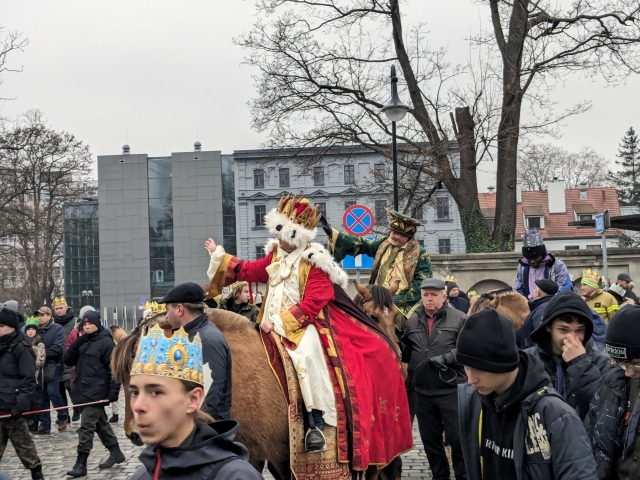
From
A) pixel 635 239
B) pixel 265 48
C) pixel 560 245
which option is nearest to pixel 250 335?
pixel 265 48

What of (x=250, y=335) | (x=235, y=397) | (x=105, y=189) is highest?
(x=105, y=189)

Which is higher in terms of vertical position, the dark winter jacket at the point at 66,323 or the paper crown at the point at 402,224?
the paper crown at the point at 402,224

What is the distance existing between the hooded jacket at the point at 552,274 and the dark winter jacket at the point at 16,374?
21.3 feet

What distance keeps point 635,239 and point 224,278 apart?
172 ft

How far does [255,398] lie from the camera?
19.1 feet

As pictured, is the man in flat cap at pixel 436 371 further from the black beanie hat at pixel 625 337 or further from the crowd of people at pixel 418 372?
the black beanie hat at pixel 625 337

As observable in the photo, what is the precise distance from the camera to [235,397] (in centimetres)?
571

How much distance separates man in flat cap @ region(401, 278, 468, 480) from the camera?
7.39m

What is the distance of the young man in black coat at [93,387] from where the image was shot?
9.29 meters

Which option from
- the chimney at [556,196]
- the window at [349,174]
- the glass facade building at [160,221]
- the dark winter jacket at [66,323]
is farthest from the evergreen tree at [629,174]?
the dark winter jacket at [66,323]

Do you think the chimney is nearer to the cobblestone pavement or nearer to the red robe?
the cobblestone pavement

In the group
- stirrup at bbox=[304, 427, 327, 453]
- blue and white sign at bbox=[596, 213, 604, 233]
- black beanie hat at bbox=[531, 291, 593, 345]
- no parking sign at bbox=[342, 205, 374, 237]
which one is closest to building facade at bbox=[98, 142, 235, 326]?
blue and white sign at bbox=[596, 213, 604, 233]

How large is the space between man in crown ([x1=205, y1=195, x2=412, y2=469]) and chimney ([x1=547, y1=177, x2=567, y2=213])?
5752cm

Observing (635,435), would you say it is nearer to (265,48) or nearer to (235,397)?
(235,397)
